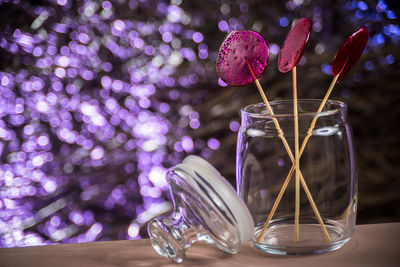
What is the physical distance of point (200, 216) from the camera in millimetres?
531

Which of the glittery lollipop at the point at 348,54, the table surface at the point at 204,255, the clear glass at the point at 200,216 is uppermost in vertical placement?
the glittery lollipop at the point at 348,54

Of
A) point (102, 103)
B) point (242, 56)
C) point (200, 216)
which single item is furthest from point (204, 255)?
point (102, 103)

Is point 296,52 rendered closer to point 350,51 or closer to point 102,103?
point 350,51

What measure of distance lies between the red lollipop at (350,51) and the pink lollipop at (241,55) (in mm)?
85

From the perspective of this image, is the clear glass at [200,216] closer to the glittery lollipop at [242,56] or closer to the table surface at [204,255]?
the table surface at [204,255]

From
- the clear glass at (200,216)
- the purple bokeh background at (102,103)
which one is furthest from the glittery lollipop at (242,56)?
the purple bokeh background at (102,103)

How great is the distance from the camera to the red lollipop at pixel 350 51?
54 cm

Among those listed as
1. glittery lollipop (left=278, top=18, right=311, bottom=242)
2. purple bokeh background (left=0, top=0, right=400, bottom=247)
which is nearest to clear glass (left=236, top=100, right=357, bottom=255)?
glittery lollipop (left=278, top=18, right=311, bottom=242)

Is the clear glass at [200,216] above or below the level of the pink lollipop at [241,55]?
below

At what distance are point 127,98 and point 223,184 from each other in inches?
26.0

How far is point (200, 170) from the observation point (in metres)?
0.50

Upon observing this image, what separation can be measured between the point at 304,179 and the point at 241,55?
162mm

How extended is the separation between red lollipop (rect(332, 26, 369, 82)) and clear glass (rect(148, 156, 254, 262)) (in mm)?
200

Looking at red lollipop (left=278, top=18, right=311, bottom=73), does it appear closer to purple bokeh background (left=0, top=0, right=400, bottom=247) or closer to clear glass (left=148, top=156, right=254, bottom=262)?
clear glass (left=148, top=156, right=254, bottom=262)
